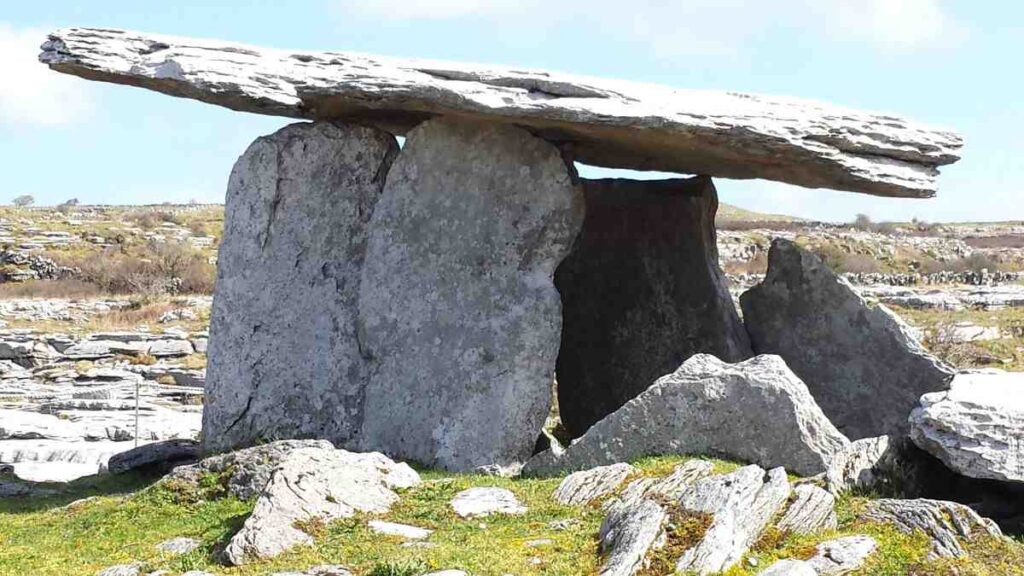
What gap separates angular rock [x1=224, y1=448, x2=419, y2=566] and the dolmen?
3.34 meters

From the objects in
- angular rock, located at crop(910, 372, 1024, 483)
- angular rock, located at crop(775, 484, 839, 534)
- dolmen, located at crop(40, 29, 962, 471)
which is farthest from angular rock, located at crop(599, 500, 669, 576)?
dolmen, located at crop(40, 29, 962, 471)

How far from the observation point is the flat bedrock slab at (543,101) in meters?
15.3

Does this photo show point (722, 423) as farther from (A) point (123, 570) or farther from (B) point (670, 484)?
(A) point (123, 570)

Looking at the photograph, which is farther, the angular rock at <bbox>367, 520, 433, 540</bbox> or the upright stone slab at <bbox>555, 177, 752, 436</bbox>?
the upright stone slab at <bbox>555, 177, 752, 436</bbox>

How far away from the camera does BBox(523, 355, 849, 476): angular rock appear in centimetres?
1320

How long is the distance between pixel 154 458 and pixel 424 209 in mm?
4354

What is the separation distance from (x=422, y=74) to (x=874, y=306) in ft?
22.3

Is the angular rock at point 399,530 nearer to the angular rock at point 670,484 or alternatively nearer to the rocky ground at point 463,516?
the rocky ground at point 463,516

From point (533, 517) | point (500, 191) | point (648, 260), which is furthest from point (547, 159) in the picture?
point (533, 517)

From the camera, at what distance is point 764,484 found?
11.0m

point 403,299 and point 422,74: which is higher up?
point 422,74

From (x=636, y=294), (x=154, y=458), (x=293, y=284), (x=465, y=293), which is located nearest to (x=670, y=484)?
(x=465, y=293)

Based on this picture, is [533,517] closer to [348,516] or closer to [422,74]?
[348,516]

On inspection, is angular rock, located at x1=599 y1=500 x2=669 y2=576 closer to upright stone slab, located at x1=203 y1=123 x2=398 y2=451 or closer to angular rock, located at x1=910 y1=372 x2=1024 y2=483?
angular rock, located at x1=910 y1=372 x2=1024 y2=483
